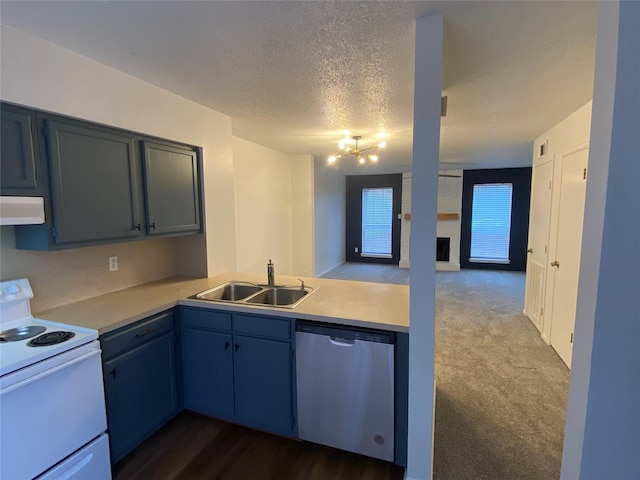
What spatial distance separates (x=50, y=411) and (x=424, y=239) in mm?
1986

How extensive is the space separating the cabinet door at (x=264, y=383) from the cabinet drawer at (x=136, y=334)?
0.51 m

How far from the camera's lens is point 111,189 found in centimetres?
210

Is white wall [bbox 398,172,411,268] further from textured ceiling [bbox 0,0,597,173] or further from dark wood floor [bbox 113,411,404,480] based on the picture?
dark wood floor [bbox 113,411,404,480]

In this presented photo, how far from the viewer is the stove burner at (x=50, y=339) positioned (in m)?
1.58

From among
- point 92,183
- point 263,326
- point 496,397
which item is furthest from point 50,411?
point 496,397

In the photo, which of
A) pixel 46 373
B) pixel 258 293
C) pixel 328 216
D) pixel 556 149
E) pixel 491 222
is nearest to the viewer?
pixel 46 373

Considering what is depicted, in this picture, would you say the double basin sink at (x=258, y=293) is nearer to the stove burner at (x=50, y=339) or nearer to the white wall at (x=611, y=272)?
the stove burner at (x=50, y=339)

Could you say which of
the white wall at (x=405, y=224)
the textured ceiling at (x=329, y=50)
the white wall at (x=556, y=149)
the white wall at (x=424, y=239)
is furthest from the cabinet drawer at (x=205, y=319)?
the white wall at (x=405, y=224)

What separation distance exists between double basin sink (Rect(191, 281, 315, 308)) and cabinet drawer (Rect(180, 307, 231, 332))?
0.12 metres

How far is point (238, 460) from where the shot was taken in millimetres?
1990

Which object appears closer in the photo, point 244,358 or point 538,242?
point 244,358

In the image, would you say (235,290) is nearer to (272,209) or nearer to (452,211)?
(272,209)

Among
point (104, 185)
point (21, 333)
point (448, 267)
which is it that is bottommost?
point (448, 267)

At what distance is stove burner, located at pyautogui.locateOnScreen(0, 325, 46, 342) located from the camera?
1658 millimetres
